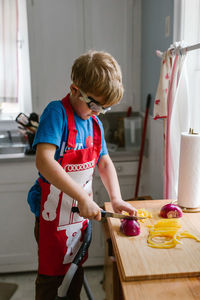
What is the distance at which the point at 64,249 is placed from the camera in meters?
1.18

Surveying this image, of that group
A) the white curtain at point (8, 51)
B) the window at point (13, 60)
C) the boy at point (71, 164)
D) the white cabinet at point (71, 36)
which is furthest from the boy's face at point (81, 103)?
the white curtain at point (8, 51)

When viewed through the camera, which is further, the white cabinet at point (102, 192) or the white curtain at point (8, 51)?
the white curtain at point (8, 51)

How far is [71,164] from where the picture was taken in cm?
112

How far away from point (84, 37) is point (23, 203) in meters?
1.23

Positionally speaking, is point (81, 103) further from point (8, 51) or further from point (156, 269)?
point (8, 51)

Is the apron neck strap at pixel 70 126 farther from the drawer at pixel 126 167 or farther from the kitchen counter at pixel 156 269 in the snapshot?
the drawer at pixel 126 167

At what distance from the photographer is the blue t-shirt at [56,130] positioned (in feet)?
3.28

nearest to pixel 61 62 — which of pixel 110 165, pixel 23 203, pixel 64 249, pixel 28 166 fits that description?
pixel 28 166

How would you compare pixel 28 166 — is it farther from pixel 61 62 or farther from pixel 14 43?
pixel 14 43

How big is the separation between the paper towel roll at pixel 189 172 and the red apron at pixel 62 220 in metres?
0.34

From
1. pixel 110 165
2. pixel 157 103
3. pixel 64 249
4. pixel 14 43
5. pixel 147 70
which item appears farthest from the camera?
pixel 14 43

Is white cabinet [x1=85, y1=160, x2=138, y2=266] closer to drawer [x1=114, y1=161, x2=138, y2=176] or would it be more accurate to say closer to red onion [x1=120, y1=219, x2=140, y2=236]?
drawer [x1=114, y1=161, x2=138, y2=176]

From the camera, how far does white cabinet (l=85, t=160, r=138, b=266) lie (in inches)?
83.5

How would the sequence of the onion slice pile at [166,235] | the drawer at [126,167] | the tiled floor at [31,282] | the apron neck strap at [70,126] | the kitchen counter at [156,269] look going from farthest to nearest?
the drawer at [126,167]
the tiled floor at [31,282]
the apron neck strap at [70,126]
the onion slice pile at [166,235]
the kitchen counter at [156,269]
